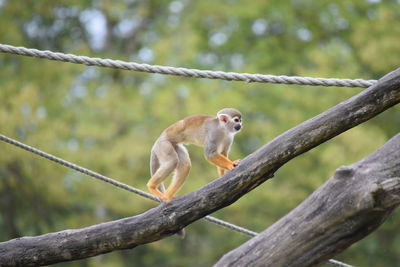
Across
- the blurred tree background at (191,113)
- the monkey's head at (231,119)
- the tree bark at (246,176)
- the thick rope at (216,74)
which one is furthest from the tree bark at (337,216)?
the blurred tree background at (191,113)

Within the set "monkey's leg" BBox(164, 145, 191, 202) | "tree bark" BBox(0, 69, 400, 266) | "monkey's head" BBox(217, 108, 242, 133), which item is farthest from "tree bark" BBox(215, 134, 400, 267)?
"monkey's head" BBox(217, 108, 242, 133)

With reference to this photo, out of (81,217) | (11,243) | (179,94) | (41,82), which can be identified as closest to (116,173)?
(81,217)

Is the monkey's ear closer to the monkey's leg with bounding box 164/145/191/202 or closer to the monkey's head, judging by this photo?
the monkey's head

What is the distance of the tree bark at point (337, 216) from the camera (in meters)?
3.01

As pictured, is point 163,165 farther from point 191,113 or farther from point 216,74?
point 191,113

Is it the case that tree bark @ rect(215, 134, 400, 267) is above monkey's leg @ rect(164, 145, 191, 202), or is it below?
below

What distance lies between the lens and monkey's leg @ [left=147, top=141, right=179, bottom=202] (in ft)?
14.6

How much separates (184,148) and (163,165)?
335 mm

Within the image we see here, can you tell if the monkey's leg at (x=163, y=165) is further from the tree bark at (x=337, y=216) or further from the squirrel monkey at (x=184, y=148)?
the tree bark at (x=337, y=216)

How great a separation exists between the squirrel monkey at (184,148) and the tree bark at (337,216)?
1.27m

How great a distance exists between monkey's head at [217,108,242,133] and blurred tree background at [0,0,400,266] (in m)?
5.08

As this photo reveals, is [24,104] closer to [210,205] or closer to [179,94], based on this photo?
Answer: [179,94]

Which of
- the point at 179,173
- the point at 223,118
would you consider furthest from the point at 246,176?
the point at 223,118

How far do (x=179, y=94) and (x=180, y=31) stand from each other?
250 cm
